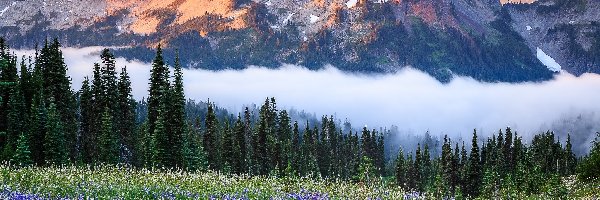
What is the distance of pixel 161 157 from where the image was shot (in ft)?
202

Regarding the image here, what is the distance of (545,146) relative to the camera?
125 meters

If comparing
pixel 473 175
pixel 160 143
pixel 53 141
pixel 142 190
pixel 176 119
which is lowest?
pixel 142 190

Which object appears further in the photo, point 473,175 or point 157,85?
point 473,175

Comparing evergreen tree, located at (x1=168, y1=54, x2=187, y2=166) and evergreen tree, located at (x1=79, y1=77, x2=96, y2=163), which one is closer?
evergreen tree, located at (x1=168, y1=54, x2=187, y2=166)

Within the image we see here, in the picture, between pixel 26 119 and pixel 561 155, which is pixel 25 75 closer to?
pixel 26 119

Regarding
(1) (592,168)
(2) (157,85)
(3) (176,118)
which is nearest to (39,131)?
(2) (157,85)

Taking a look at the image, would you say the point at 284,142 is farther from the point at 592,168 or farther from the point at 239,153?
the point at 592,168

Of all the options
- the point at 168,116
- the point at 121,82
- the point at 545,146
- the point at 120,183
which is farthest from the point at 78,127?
the point at 545,146

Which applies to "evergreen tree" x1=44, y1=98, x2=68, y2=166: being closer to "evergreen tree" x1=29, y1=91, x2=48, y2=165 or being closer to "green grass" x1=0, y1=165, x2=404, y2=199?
"evergreen tree" x1=29, y1=91, x2=48, y2=165

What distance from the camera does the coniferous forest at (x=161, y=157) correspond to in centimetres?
1380

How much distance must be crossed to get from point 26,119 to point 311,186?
2411 inches

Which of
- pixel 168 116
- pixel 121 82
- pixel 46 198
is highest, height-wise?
pixel 121 82

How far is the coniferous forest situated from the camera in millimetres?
13797

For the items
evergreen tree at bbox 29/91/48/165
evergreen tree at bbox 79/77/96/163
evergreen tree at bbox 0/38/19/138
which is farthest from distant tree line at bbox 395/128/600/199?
evergreen tree at bbox 0/38/19/138
